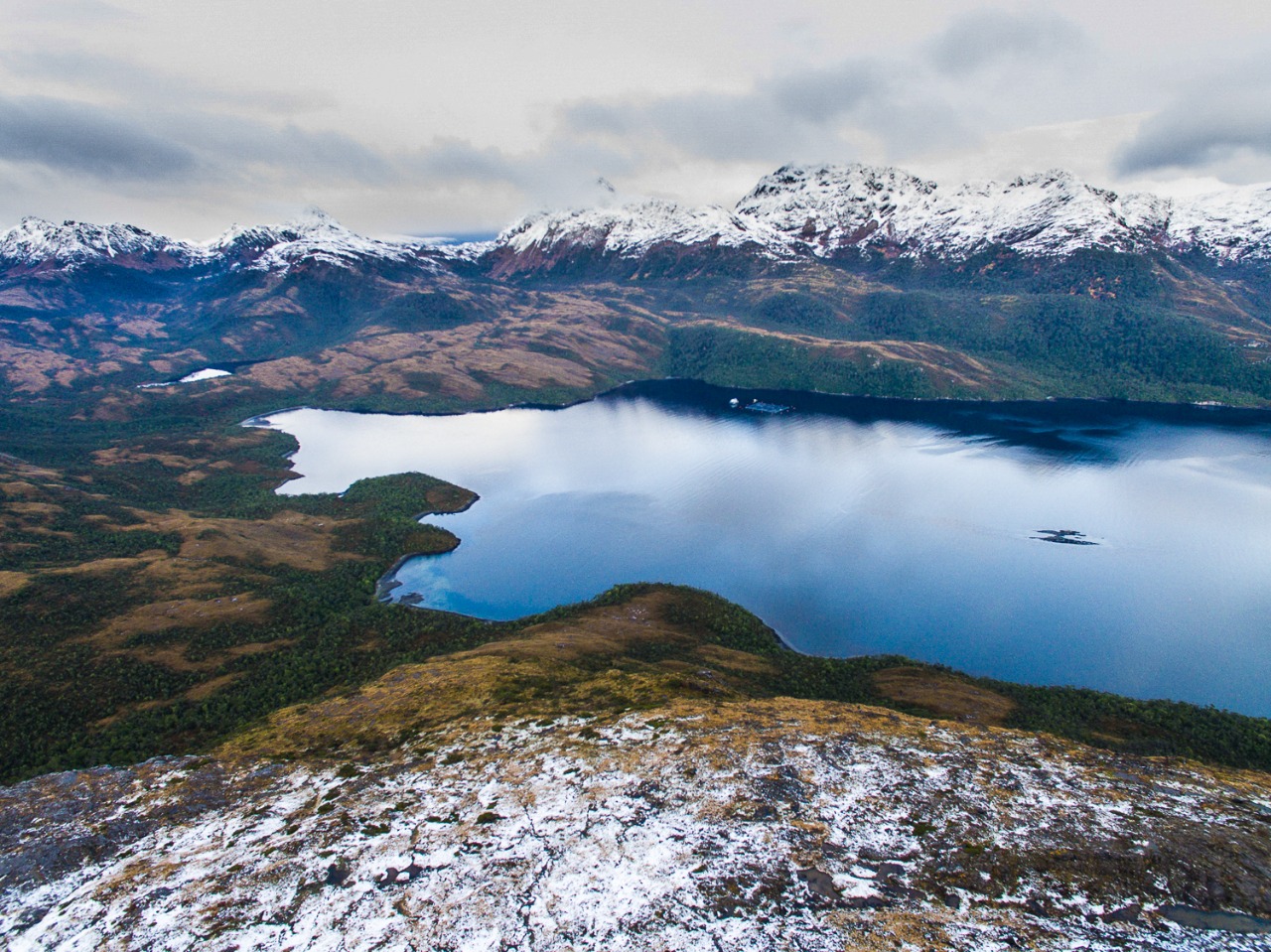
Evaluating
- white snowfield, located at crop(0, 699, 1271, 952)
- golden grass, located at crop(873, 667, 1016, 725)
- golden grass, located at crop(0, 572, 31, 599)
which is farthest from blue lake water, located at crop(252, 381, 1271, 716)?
golden grass, located at crop(0, 572, 31, 599)

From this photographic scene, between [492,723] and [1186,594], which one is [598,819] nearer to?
[492,723]

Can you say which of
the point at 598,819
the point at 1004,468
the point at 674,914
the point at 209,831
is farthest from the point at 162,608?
the point at 1004,468

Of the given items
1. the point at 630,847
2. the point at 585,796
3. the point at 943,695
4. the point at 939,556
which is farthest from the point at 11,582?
the point at 939,556

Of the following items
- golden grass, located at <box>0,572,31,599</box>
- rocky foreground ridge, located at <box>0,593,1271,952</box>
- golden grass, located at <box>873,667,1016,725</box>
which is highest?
rocky foreground ridge, located at <box>0,593,1271,952</box>

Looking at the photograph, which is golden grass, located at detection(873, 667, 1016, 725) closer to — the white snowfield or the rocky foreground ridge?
the rocky foreground ridge

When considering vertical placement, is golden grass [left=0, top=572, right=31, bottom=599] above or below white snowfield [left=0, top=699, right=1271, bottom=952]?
below

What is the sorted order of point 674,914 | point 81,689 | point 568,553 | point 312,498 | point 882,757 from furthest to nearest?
point 312,498, point 568,553, point 81,689, point 882,757, point 674,914

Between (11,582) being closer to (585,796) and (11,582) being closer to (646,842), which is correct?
(585,796)
